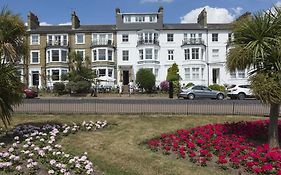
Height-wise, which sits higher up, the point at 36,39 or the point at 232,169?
the point at 36,39

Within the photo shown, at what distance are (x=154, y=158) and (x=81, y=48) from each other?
158 feet

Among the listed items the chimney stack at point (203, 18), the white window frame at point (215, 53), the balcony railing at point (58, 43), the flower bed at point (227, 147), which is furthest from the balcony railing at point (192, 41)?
the flower bed at point (227, 147)

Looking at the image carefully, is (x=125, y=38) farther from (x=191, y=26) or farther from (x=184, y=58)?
(x=191, y=26)

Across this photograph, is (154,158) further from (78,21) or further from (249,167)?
(78,21)

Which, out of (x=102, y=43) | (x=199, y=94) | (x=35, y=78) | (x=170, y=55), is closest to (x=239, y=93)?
(x=199, y=94)

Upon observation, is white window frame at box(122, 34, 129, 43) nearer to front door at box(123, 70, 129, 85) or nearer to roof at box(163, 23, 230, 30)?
front door at box(123, 70, 129, 85)

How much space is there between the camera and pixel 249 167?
9273mm

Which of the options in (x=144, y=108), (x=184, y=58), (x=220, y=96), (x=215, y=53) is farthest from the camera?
(x=215, y=53)

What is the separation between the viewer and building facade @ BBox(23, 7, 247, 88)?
55.0m

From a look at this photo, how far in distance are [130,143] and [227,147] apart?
348 centimetres

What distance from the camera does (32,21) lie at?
191 feet

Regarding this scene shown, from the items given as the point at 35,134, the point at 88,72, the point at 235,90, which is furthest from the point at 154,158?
the point at 88,72

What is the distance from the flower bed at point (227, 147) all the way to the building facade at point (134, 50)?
41849 mm

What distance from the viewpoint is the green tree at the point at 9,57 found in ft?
37.7
